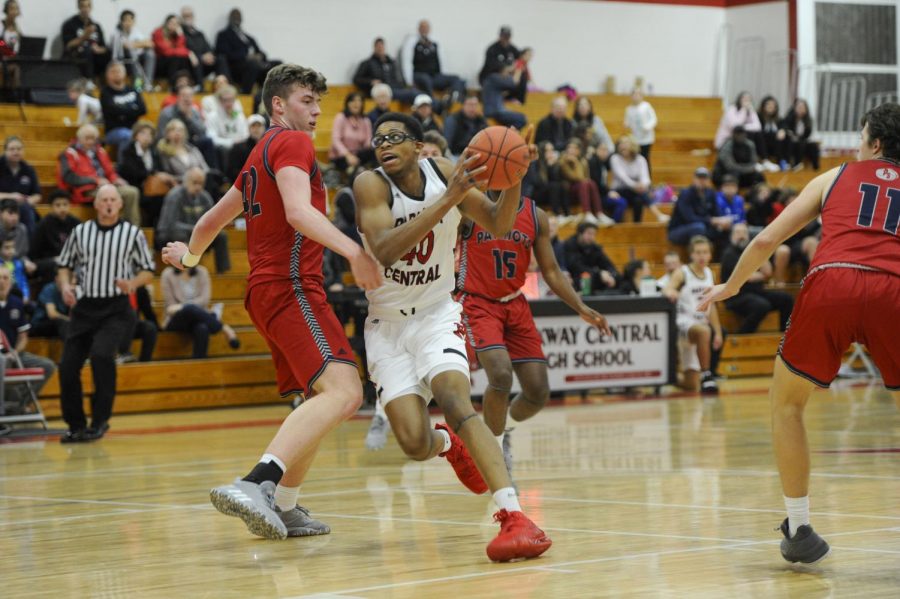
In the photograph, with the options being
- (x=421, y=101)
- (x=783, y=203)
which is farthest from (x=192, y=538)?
(x=783, y=203)

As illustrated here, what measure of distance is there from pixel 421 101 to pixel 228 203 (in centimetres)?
1205

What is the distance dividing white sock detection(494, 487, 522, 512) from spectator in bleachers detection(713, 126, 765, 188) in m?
17.2

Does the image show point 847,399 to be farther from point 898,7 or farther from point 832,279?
point 898,7

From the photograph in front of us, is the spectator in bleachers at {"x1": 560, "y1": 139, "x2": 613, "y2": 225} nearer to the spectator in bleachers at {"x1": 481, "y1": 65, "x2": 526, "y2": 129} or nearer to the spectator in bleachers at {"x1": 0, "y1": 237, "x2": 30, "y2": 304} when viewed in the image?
the spectator in bleachers at {"x1": 481, "y1": 65, "x2": 526, "y2": 129}

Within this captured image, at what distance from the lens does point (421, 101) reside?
18344 millimetres

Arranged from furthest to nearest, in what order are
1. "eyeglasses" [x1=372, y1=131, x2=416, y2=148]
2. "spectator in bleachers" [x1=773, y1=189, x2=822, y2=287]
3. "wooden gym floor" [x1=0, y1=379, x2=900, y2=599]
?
1. "spectator in bleachers" [x1=773, y1=189, x2=822, y2=287]
2. "eyeglasses" [x1=372, y1=131, x2=416, y2=148]
3. "wooden gym floor" [x1=0, y1=379, x2=900, y2=599]

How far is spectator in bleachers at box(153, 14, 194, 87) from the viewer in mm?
20078

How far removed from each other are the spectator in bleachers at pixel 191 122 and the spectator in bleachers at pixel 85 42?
213 cm

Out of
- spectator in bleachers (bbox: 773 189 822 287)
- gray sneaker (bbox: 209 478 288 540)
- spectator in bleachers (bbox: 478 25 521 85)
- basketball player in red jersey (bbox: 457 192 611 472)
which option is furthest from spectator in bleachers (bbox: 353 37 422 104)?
gray sneaker (bbox: 209 478 288 540)

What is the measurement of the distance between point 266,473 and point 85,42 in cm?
1456

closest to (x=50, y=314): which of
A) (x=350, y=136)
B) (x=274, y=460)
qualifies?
(x=350, y=136)

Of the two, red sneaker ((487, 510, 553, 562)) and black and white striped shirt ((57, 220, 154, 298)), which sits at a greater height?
black and white striped shirt ((57, 220, 154, 298))

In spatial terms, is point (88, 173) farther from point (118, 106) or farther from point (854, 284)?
point (854, 284)

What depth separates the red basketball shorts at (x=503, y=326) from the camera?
329 inches
